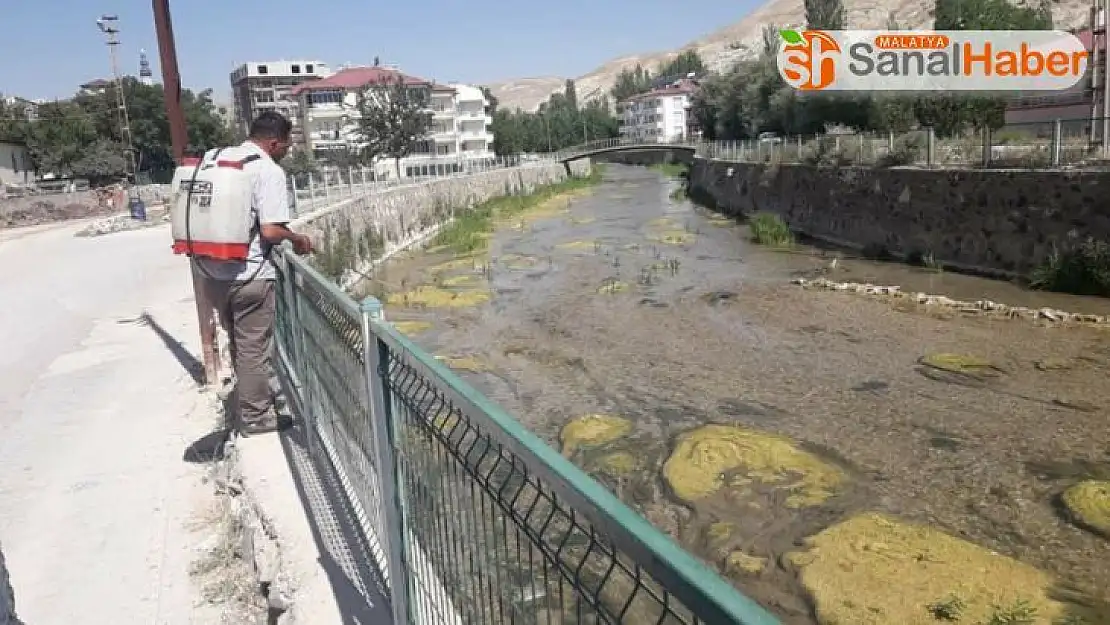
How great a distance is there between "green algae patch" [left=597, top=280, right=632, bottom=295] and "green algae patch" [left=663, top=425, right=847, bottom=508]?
8960 mm

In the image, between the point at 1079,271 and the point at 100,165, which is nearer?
the point at 1079,271

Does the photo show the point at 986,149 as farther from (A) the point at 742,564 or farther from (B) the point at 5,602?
(B) the point at 5,602

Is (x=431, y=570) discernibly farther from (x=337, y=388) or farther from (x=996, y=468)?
(x=996, y=468)

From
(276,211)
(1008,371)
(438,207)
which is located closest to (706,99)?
(438,207)

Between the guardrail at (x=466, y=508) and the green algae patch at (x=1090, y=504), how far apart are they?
15.6 feet

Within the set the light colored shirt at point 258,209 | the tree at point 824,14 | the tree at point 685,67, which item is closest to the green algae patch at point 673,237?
the light colored shirt at point 258,209

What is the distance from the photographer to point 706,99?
65875 mm

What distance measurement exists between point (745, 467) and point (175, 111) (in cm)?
575

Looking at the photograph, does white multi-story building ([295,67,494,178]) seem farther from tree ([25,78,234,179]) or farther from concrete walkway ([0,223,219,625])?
concrete walkway ([0,223,219,625])

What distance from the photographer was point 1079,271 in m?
15.0

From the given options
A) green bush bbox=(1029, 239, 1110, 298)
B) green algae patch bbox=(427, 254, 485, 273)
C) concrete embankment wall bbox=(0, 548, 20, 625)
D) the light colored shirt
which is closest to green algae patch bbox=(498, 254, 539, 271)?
green algae patch bbox=(427, 254, 485, 273)

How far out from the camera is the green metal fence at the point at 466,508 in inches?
48.5

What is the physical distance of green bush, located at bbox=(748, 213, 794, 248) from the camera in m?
23.9

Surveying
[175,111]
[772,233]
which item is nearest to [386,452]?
[175,111]
